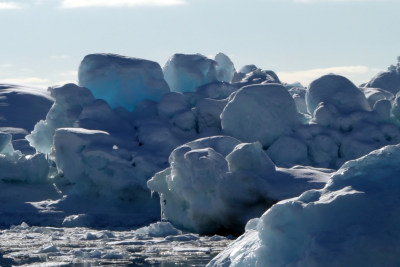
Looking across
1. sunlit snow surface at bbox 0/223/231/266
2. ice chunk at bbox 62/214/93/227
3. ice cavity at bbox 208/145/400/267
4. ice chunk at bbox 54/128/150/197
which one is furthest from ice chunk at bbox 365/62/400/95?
ice cavity at bbox 208/145/400/267

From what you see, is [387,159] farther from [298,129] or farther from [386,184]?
[298,129]

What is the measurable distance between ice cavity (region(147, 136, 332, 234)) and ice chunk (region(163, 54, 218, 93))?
11.4 m

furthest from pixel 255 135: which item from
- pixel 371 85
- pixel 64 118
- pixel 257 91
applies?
pixel 371 85

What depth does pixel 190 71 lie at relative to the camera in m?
29.5

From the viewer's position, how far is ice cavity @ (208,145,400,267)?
8.24m

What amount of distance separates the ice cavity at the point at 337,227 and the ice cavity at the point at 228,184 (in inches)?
301

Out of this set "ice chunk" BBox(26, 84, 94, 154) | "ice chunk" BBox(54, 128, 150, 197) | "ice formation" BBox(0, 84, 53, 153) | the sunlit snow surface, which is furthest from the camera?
"ice formation" BBox(0, 84, 53, 153)

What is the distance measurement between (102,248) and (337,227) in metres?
7.69

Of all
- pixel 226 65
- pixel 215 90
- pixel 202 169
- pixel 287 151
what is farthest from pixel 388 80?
pixel 202 169

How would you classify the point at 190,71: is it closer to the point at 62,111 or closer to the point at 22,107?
the point at 62,111

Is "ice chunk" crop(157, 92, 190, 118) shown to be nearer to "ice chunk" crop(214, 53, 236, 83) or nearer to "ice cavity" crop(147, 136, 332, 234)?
"ice cavity" crop(147, 136, 332, 234)

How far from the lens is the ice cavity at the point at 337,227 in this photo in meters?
8.24

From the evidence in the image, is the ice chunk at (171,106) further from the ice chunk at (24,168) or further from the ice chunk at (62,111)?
the ice chunk at (24,168)

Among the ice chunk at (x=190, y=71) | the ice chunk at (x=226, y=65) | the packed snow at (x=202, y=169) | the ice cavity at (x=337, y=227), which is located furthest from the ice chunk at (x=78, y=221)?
the ice chunk at (x=226, y=65)
